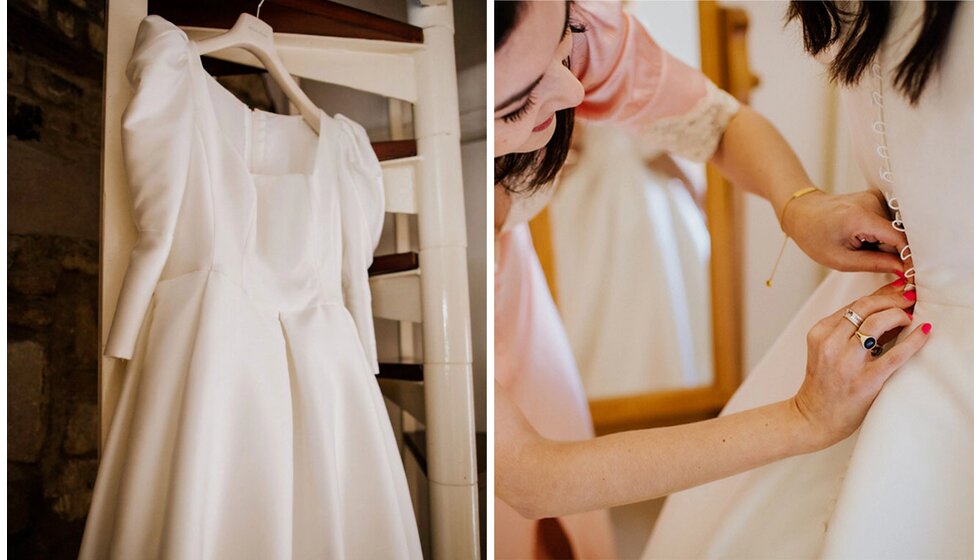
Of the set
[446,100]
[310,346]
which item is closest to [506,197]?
[446,100]

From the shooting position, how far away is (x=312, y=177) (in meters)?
0.97

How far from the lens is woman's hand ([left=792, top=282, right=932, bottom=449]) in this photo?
0.97 metres

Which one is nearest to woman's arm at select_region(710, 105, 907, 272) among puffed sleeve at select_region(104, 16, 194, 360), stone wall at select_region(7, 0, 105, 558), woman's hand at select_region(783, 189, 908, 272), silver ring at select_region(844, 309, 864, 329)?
woman's hand at select_region(783, 189, 908, 272)

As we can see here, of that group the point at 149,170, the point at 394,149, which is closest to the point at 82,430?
the point at 149,170

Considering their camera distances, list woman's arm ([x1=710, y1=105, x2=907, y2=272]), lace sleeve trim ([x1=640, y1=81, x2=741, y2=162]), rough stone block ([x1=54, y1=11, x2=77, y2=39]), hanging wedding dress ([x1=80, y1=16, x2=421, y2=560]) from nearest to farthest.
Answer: hanging wedding dress ([x1=80, y1=16, x2=421, y2=560]) → rough stone block ([x1=54, y1=11, x2=77, y2=39]) → woman's arm ([x1=710, y1=105, x2=907, y2=272]) → lace sleeve trim ([x1=640, y1=81, x2=741, y2=162])

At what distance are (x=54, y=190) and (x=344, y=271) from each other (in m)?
0.39

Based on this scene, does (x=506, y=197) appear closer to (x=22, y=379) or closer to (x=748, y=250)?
(x=748, y=250)

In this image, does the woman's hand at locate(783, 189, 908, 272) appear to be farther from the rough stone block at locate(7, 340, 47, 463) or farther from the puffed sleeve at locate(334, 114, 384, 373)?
the rough stone block at locate(7, 340, 47, 463)

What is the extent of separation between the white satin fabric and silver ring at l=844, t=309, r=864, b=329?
210mm

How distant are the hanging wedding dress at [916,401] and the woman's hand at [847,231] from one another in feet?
0.09

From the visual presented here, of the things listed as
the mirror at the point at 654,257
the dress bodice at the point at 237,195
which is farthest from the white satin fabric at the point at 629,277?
the dress bodice at the point at 237,195

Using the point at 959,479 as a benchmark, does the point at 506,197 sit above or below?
above

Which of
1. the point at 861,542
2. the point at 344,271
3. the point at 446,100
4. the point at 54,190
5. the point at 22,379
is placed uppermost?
the point at 446,100

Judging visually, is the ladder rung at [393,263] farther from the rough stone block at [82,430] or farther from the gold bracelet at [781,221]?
the gold bracelet at [781,221]
